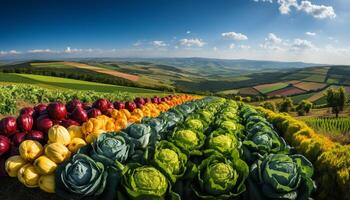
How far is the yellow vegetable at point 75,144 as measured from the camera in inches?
221

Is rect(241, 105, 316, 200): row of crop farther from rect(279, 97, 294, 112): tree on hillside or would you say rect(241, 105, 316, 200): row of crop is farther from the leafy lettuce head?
rect(279, 97, 294, 112): tree on hillside

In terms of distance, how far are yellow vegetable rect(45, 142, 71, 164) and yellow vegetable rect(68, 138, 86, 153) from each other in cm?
32

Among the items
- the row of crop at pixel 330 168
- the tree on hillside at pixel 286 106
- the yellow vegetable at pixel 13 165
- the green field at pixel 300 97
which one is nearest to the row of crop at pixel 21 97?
the yellow vegetable at pixel 13 165

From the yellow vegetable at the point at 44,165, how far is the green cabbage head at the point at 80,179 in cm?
58

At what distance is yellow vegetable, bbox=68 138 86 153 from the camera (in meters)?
5.60

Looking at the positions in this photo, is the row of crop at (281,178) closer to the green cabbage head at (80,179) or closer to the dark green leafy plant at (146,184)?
the dark green leafy plant at (146,184)

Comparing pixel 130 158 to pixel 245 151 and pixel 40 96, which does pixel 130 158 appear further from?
pixel 40 96

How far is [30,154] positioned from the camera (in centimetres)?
529

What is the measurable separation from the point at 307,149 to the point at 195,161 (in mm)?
2551

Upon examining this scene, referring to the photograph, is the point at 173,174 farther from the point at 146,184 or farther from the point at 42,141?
the point at 42,141

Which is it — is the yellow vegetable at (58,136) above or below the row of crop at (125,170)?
above

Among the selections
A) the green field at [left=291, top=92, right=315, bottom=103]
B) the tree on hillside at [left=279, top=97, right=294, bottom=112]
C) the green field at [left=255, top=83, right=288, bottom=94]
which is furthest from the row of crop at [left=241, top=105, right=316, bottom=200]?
the green field at [left=255, top=83, right=288, bottom=94]

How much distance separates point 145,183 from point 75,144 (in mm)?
1905

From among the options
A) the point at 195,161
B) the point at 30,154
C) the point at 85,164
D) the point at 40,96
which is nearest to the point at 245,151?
the point at 195,161
